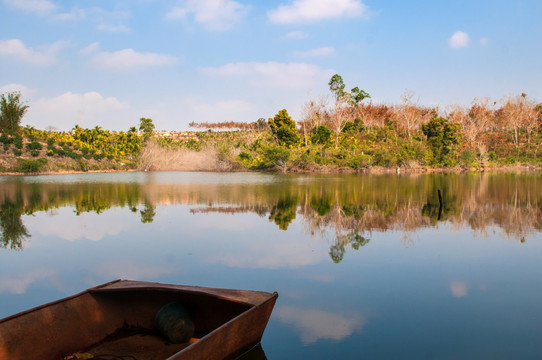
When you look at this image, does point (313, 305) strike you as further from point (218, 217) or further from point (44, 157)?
point (44, 157)

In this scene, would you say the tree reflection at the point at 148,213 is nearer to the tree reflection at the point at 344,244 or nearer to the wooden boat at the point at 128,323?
the tree reflection at the point at 344,244

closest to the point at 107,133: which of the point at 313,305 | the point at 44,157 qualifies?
the point at 44,157

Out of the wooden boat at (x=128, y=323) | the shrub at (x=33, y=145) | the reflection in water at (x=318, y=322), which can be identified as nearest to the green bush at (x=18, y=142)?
the shrub at (x=33, y=145)

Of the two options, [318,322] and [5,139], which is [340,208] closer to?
[318,322]

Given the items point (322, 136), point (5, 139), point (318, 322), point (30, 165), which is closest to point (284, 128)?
point (322, 136)

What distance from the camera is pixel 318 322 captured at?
16.7ft

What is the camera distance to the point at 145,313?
185 inches

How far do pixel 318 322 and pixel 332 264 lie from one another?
8.74ft

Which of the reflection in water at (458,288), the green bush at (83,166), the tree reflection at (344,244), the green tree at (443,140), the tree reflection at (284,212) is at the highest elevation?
the green tree at (443,140)

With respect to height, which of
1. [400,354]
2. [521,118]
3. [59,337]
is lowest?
[400,354]

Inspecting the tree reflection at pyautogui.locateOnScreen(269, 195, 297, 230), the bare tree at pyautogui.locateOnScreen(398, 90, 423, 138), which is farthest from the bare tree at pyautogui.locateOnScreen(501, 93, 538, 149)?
the tree reflection at pyautogui.locateOnScreen(269, 195, 297, 230)

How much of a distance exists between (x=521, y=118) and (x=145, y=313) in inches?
2130

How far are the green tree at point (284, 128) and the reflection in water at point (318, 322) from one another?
3873 cm

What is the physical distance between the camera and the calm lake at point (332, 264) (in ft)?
15.6
